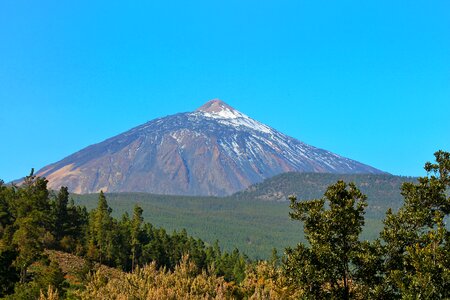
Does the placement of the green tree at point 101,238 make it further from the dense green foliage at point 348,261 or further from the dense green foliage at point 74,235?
the dense green foliage at point 348,261

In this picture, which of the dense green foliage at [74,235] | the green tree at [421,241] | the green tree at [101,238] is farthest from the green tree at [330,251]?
the green tree at [101,238]

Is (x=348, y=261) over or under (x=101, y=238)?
under

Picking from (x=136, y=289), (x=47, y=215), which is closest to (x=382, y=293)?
Answer: (x=136, y=289)


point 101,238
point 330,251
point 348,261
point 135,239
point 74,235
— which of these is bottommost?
point 348,261

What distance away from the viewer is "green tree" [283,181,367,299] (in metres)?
26.8

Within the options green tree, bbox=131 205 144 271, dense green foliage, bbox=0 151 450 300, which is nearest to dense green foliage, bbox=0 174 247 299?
green tree, bbox=131 205 144 271

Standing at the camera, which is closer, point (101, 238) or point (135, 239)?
point (101, 238)

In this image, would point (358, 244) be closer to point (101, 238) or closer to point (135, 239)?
point (101, 238)

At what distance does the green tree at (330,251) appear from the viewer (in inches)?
1054

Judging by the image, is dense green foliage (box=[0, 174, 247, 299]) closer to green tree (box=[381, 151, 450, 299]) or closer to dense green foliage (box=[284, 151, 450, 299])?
dense green foliage (box=[284, 151, 450, 299])

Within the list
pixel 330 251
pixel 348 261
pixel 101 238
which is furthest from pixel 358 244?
pixel 101 238

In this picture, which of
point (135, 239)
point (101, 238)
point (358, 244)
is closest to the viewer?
point (358, 244)

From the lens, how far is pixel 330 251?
26.5 m

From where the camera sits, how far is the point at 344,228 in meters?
27.3
